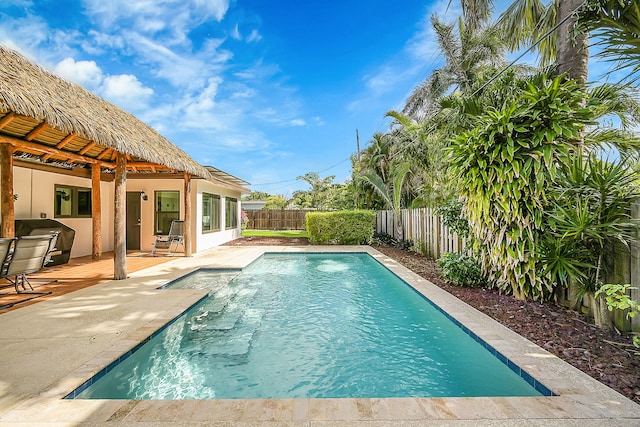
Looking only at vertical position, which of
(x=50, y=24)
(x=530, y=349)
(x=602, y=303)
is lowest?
(x=530, y=349)

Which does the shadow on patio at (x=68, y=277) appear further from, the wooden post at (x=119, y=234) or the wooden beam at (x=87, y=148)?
the wooden beam at (x=87, y=148)

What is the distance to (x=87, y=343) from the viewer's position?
3502 mm

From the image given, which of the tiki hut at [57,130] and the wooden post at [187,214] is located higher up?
the tiki hut at [57,130]

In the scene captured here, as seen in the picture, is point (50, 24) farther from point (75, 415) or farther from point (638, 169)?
point (638, 169)

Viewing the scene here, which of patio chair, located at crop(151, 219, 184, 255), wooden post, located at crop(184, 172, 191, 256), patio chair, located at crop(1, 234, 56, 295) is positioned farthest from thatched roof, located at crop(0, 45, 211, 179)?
patio chair, located at crop(151, 219, 184, 255)

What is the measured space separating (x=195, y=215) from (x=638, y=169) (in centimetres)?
1133

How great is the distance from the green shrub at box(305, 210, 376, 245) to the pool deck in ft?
34.5

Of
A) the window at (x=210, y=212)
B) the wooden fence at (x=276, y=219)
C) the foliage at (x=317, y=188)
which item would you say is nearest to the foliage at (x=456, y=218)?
the window at (x=210, y=212)

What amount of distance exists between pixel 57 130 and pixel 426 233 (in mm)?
10314

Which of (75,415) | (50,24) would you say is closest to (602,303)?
(75,415)

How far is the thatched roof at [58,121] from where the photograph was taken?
4.55 m

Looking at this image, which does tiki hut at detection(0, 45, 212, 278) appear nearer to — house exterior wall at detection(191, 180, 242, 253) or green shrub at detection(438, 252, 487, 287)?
house exterior wall at detection(191, 180, 242, 253)

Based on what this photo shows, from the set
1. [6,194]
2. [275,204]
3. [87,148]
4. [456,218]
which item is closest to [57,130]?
[87,148]

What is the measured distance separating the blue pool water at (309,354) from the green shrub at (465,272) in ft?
2.97
